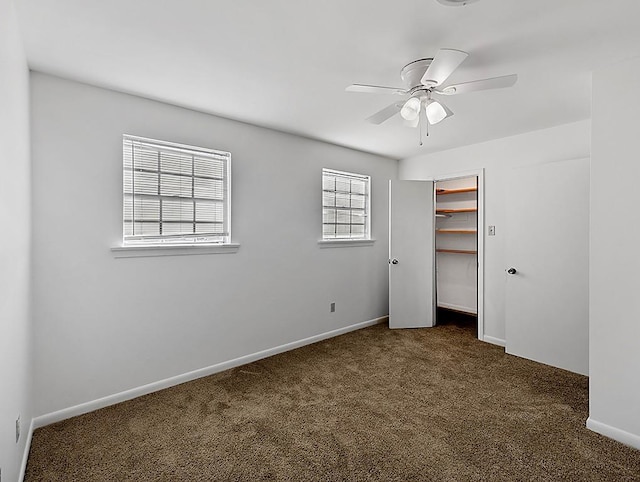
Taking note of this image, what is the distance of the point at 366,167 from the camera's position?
15.6 ft

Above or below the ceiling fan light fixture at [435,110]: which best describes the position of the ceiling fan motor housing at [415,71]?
above

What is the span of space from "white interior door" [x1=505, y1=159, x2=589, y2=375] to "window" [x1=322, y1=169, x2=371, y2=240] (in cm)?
180

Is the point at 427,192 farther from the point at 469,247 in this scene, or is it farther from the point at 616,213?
the point at 616,213

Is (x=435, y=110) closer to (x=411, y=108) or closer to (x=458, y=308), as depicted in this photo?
(x=411, y=108)

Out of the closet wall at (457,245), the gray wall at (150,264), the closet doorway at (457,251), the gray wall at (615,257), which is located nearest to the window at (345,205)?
the gray wall at (150,264)

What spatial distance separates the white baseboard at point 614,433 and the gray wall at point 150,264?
103 inches

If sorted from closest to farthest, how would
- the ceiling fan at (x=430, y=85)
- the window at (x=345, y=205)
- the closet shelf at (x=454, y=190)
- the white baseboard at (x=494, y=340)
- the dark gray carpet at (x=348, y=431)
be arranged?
the ceiling fan at (x=430, y=85) → the dark gray carpet at (x=348, y=431) → the white baseboard at (x=494, y=340) → the window at (x=345, y=205) → the closet shelf at (x=454, y=190)

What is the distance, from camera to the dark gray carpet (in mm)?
1936

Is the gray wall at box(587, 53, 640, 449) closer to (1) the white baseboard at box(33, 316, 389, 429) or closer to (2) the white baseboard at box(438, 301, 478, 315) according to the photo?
(1) the white baseboard at box(33, 316, 389, 429)

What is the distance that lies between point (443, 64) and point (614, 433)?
2513 millimetres

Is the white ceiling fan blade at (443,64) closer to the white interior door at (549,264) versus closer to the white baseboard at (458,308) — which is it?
the white interior door at (549,264)

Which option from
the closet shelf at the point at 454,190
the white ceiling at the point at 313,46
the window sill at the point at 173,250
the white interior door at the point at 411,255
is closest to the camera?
the white ceiling at the point at 313,46

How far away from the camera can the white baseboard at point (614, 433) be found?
2117 millimetres

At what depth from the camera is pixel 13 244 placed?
1672 mm
